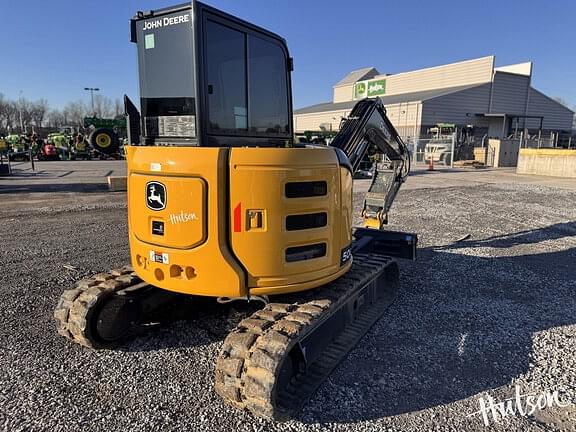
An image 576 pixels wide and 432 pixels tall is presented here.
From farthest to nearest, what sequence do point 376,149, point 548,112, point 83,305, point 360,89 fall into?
point 360,89 → point 548,112 → point 376,149 → point 83,305

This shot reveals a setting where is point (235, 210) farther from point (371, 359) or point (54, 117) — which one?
point (54, 117)

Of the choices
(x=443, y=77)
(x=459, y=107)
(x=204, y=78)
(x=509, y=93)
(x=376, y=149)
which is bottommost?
(x=376, y=149)

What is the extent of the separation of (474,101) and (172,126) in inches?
1880

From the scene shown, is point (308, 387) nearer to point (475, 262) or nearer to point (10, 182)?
point (475, 262)

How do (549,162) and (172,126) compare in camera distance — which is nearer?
(172,126)

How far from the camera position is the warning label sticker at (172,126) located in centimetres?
365

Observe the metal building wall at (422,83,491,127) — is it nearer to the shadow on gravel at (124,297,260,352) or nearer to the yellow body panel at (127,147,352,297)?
the shadow on gravel at (124,297,260,352)

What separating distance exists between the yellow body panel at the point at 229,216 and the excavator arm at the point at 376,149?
208 cm

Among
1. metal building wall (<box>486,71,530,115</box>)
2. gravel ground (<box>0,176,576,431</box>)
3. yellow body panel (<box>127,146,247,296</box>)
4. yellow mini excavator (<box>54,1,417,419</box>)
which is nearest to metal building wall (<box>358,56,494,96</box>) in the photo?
metal building wall (<box>486,71,530,115</box>)

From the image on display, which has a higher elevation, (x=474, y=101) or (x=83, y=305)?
(x=474, y=101)

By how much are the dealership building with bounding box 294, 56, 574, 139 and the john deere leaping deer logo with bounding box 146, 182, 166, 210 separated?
140 ft

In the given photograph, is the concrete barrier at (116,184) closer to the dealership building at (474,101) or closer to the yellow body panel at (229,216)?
the yellow body panel at (229,216)

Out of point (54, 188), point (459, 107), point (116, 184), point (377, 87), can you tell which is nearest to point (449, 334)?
point (116, 184)

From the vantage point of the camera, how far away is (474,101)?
149 feet
